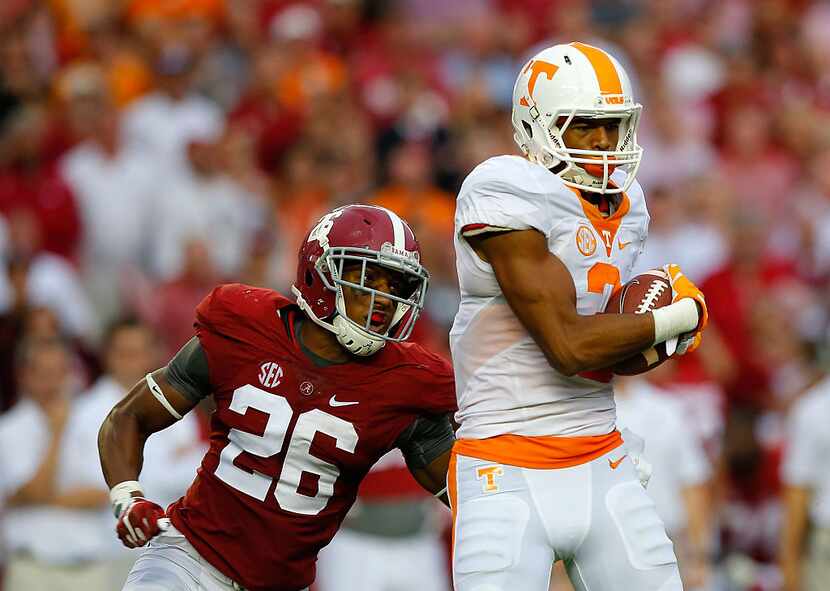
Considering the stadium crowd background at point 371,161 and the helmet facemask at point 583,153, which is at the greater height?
the helmet facemask at point 583,153

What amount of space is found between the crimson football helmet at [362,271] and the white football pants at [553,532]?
489 millimetres

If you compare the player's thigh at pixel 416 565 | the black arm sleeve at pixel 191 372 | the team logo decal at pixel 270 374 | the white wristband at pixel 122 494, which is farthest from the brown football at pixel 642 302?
the player's thigh at pixel 416 565

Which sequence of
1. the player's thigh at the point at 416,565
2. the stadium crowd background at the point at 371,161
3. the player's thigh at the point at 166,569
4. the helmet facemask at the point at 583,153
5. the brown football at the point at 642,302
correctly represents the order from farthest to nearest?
the stadium crowd background at the point at 371,161 < the player's thigh at the point at 416,565 < the player's thigh at the point at 166,569 < the helmet facemask at the point at 583,153 < the brown football at the point at 642,302

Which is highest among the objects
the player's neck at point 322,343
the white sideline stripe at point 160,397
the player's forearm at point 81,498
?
the player's neck at point 322,343

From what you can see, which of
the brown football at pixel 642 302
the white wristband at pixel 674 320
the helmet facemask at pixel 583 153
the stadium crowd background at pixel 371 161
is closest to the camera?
the white wristband at pixel 674 320

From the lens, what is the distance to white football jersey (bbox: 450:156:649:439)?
4.24 metres

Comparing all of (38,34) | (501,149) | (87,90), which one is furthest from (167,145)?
(501,149)

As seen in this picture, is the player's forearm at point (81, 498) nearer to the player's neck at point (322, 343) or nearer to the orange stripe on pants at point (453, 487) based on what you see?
the player's neck at point (322, 343)

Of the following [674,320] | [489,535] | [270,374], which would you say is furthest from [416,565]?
[674,320]

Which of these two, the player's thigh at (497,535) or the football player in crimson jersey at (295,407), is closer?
the player's thigh at (497,535)

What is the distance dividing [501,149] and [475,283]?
557cm

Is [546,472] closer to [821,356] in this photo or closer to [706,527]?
[706,527]

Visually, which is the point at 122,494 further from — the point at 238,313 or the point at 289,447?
the point at 238,313

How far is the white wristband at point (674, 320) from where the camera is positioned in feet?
13.5
